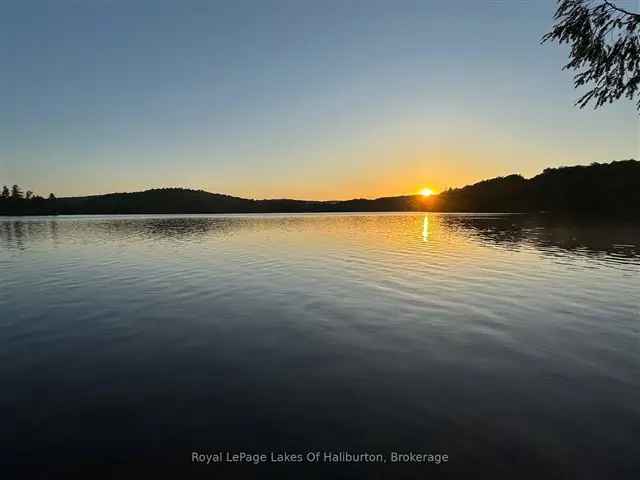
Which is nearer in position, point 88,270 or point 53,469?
point 53,469

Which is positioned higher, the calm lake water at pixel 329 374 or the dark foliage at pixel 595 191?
the dark foliage at pixel 595 191

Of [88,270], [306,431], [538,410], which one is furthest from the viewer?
[88,270]

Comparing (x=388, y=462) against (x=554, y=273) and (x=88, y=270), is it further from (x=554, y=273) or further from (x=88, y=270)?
(x=88, y=270)

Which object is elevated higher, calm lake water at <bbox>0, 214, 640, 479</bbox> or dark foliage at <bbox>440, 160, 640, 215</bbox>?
dark foliage at <bbox>440, 160, 640, 215</bbox>

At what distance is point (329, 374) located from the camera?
31.8 feet

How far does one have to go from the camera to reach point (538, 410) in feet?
25.6

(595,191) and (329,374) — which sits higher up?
(595,191)

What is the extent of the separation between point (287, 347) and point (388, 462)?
238 inches

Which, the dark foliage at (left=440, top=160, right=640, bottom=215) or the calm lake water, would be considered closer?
the calm lake water

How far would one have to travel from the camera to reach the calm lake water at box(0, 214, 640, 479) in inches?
260

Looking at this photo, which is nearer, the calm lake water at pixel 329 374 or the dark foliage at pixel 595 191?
the calm lake water at pixel 329 374

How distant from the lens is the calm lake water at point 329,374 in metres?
6.60

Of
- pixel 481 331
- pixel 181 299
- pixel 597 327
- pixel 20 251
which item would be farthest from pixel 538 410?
pixel 20 251

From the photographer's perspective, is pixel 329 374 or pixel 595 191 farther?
pixel 595 191
